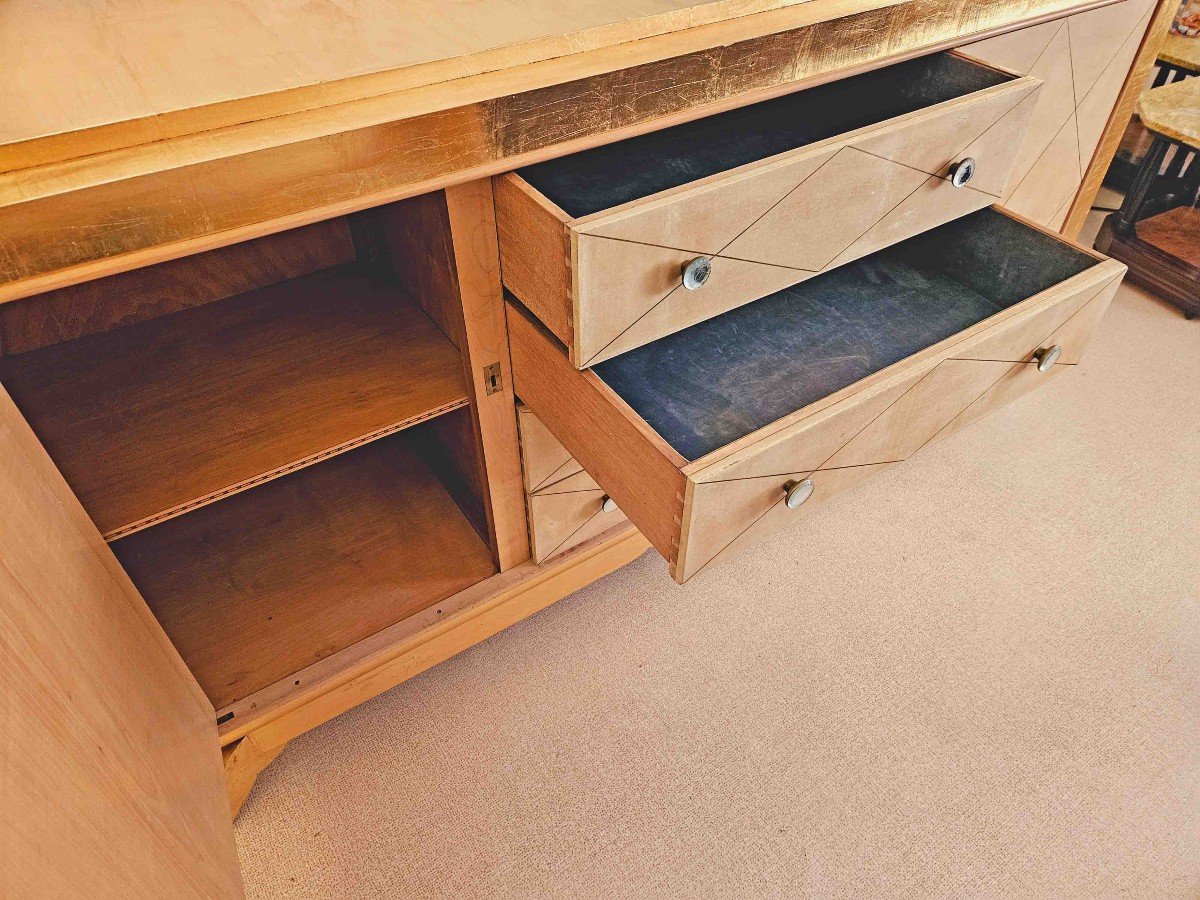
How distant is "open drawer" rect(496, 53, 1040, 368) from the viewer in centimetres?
60

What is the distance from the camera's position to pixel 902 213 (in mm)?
779

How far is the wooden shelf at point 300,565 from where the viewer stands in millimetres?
866

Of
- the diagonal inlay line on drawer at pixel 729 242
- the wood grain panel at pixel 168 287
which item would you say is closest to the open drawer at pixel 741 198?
the diagonal inlay line on drawer at pixel 729 242

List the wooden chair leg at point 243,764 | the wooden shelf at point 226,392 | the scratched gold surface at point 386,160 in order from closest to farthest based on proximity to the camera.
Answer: the scratched gold surface at point 386,160
the wooden shelf at point 226,392
the wooden chair leg at point 243,764

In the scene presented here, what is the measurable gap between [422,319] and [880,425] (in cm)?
49

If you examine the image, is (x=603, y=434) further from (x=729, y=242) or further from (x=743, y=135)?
(x=743, y=135)

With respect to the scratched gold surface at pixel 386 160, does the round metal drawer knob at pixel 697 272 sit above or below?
below

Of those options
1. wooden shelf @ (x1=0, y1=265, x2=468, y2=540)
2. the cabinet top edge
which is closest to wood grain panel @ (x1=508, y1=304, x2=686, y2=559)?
wooden shelf @ (x1=0, y1=265, x2=468, y2=540)

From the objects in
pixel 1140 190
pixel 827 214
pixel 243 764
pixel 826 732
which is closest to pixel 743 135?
pixel 827 214

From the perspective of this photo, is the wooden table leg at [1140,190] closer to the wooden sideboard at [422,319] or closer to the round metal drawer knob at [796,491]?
the wooden sideboard at [422,319]

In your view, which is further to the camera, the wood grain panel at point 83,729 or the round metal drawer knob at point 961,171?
the round metal drawer knob at point 961,171

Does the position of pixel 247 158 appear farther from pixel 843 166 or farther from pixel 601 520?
pixel 601 520

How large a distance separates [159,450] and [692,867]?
662 mm

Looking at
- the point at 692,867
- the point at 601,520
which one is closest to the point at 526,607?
the point at 601,520
